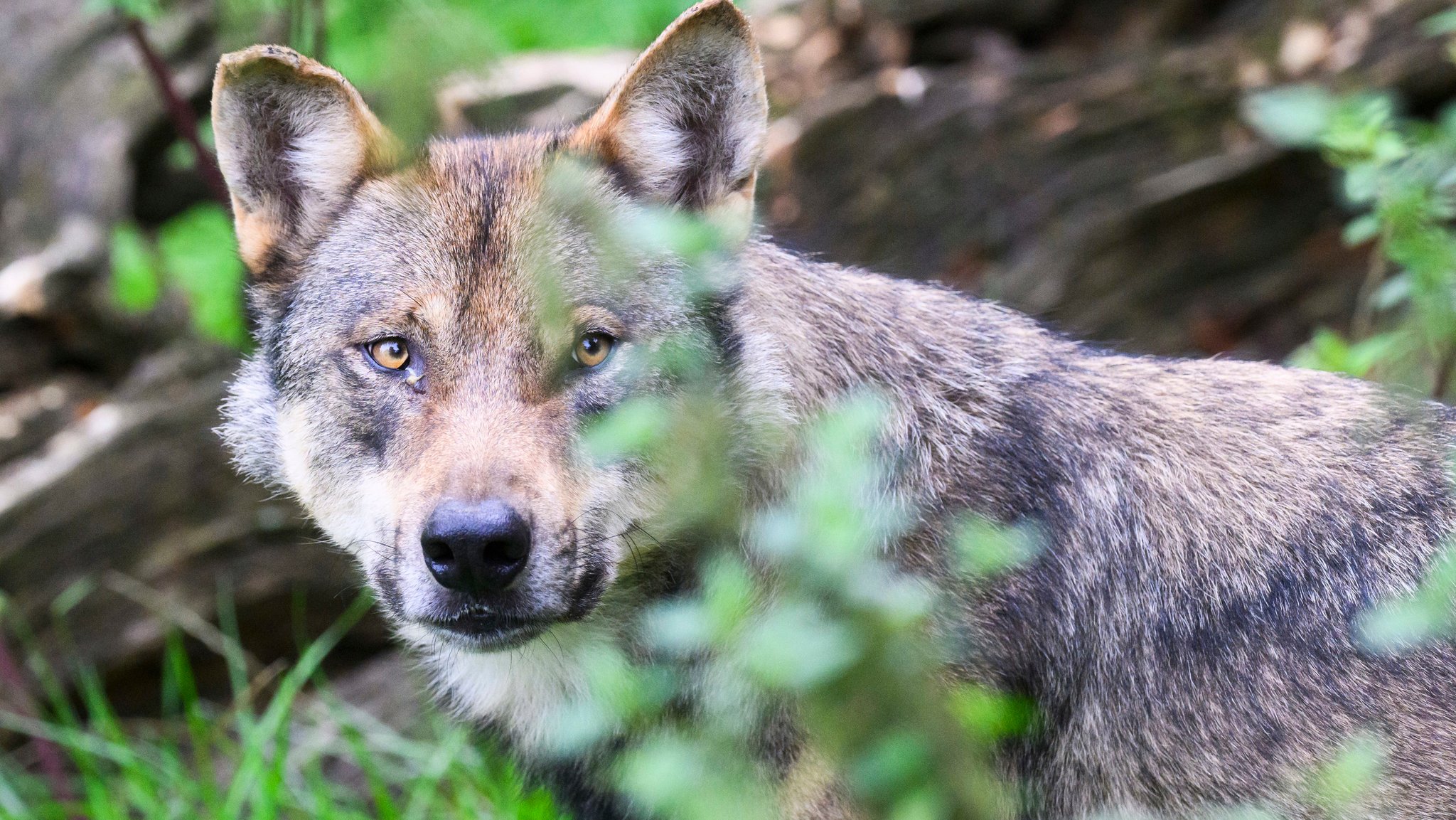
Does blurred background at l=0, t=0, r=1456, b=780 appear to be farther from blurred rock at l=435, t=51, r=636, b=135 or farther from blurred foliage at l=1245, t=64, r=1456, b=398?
blurred foliage at l=1245, t=64, r=1456, b=398

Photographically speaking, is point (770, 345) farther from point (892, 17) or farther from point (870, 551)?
point (892, 17)

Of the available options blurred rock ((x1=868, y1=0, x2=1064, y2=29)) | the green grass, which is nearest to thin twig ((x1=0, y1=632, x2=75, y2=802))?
the green grass

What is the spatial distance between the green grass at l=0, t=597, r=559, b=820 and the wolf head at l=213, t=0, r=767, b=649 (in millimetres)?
1953

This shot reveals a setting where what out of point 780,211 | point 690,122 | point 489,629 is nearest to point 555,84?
point 780,211

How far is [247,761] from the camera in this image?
231 inches

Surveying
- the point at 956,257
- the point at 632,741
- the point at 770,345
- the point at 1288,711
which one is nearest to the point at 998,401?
the point at 770,345

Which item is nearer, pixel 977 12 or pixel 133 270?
pixel 133 270

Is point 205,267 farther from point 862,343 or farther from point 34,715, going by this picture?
point 862,343

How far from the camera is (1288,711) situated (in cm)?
383

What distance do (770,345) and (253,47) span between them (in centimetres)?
197

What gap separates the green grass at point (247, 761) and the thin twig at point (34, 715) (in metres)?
0.03

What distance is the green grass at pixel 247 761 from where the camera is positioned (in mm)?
5891

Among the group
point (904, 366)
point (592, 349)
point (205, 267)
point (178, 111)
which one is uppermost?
point (178, 111)

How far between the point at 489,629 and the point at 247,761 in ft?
9.73
